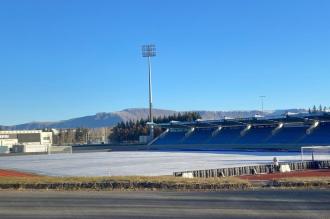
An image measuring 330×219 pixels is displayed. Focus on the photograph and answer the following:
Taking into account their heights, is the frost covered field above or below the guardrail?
below

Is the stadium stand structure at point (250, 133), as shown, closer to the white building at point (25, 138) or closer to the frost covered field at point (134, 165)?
the frost covered field at point (134, 165)

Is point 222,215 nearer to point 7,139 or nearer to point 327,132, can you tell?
point 327,132

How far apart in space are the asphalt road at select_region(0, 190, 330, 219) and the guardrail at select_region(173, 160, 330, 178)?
1818cm

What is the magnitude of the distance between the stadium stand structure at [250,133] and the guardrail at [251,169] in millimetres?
32603

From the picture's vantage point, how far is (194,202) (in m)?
16.0

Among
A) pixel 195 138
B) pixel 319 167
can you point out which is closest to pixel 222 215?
pixel 319 167

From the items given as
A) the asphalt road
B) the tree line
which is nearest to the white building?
the tree line

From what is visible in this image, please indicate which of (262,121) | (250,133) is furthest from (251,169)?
(250,133)

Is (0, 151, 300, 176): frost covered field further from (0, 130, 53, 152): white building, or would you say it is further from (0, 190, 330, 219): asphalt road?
(0, 130, 53, 152): white building

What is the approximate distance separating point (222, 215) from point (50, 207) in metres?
5.28

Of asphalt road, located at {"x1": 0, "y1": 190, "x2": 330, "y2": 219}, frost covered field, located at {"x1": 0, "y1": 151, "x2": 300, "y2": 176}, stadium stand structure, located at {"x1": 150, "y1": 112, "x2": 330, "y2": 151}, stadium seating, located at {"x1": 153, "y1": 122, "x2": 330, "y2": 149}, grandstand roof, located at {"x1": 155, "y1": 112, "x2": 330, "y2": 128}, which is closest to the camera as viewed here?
asphalt road, located at {"x1": 0, "y1": 190, "x2": 330, "y2": 219}

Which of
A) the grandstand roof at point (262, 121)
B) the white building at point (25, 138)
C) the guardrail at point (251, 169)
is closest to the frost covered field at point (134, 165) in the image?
the guardrail at point (251, 169)

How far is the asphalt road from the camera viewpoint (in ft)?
44.0

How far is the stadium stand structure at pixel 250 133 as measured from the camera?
81812 mm
